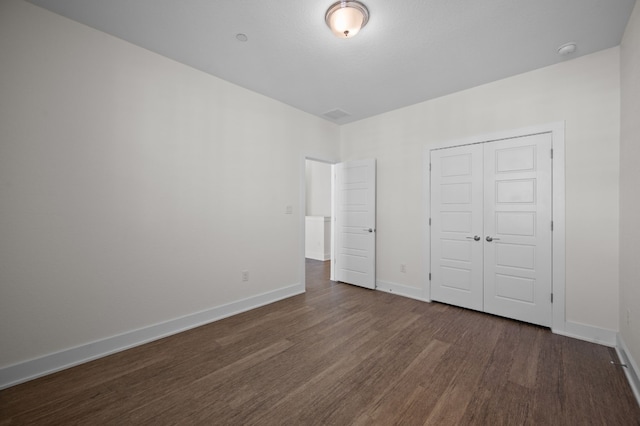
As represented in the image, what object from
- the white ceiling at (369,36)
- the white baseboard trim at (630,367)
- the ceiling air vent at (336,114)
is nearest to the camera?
the white baseboard trim at (630,367)

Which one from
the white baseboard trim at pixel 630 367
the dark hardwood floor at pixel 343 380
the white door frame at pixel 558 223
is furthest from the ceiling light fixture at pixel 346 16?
the white baseboard trim at pixel 630 367

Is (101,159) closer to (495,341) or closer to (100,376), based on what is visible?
(100,376)

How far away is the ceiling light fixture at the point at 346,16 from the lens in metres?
2.04

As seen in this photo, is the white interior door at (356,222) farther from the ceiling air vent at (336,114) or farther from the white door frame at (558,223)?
the white door frame at (558,223)

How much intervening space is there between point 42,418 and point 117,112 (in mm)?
2414

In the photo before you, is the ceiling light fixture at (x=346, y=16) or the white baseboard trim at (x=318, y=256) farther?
the white baseboard trim at (x=318, y=256)

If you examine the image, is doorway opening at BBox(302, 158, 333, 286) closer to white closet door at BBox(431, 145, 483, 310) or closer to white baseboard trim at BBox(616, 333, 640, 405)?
white closet door at BBox(431, 145, 483, 310)

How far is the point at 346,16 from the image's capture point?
6.75 ft

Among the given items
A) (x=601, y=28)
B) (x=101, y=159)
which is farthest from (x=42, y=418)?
(x=601, y=28)

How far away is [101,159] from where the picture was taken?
2.41 meters

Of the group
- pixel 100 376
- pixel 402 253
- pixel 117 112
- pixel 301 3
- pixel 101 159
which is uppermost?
pixel 301 3

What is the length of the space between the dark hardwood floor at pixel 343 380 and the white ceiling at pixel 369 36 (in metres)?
2.92

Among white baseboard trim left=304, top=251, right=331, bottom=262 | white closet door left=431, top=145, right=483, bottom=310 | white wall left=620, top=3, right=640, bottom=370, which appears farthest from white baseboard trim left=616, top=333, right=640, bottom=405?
white baseboard trim left=304, top=251, right=331, bottom=262

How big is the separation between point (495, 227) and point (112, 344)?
431 cm
